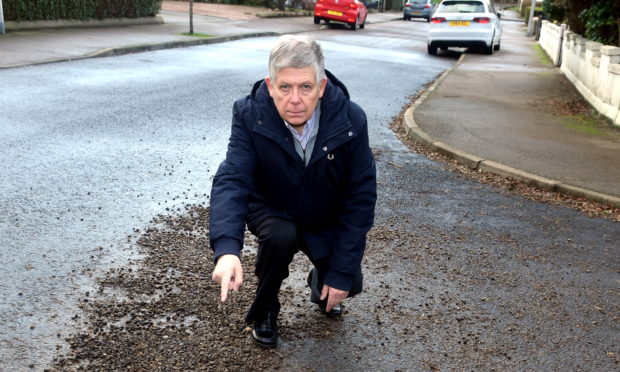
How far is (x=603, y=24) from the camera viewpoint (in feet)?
41.8

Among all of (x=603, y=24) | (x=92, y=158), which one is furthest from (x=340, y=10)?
(x=92, y=158)

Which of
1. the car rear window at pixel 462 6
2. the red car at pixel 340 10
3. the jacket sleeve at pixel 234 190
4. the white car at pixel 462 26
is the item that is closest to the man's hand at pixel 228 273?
the jacket sleeve at pixel 234 190

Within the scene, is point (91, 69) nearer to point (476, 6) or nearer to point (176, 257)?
point (176, 257)

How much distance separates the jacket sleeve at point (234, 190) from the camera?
2742mm

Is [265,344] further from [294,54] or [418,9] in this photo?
[418,9]

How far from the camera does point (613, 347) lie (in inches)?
136

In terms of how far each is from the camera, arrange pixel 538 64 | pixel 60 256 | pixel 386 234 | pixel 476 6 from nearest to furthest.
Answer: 1. pixel 60 256
2. pixel 386 234
3. pixel 538 64
4. pixel 476 6

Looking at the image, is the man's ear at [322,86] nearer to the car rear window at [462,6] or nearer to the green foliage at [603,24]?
the green foliage at [603,24]

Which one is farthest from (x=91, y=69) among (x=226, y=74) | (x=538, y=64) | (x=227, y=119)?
(x=538, y=64)

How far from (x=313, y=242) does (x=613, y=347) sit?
166 cm

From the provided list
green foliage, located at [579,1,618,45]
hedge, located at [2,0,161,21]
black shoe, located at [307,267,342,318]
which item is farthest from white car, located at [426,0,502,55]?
black shoe, located at [307,267,342,318]

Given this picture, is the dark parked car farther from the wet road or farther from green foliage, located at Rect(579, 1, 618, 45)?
the wet road

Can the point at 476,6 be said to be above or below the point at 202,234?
above

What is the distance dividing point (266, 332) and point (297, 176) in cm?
78
